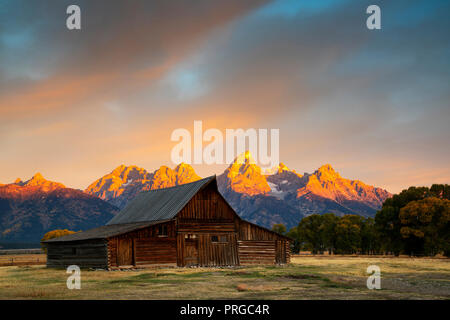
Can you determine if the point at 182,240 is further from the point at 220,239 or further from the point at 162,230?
the point at 220,239

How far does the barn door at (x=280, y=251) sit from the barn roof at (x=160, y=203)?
10.7m

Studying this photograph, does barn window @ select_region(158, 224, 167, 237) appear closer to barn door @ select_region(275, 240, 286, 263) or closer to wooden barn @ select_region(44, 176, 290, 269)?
wooden barn @ select_region(44, 176, 290, 269)

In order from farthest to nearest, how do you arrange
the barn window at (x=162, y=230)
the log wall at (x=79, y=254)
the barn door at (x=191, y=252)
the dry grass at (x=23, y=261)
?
the dry grass at (x=23, y=261) → the barn door at (x=191, y=252) → the barn window at (x=162, y=230) → the log wall at (x=79, y=254)

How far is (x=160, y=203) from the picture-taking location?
57.1 m

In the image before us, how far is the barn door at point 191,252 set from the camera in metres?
49.6

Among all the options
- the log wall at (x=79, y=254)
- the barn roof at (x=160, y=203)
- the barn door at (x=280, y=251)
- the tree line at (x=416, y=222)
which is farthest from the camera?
the tree line at (x=416, y=222)

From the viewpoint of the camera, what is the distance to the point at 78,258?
5016 cm

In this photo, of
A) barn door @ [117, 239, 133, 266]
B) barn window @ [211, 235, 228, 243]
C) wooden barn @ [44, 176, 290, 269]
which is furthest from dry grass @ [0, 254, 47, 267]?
barn window @ [211, 235, 228, 243]

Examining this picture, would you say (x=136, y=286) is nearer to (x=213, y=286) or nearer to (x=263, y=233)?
(x=213, y=286)

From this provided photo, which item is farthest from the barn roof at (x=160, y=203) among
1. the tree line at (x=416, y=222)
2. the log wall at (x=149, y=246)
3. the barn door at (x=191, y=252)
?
the tree line at (x=416, y=222)

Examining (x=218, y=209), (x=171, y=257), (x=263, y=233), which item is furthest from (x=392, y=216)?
(x=171, y=257)

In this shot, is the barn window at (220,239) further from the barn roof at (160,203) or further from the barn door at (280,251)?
the barn door at (280,251)

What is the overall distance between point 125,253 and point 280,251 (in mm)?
18160
